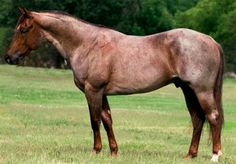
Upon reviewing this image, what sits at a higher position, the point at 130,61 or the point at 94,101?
the point at 130,61

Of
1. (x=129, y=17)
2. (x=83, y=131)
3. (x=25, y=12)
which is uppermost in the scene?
(x=25, y=12)

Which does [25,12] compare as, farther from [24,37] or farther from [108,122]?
[108,122]

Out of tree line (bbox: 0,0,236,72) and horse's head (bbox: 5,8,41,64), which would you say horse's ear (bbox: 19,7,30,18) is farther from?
tree line (bbox: 0,0,236,72)

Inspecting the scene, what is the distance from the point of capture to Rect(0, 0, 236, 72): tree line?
5819 cm

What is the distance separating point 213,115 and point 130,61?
1551mm

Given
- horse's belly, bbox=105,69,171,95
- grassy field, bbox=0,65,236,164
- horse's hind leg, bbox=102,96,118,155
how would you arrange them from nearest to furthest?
grassy field, bbox=0,65,236,164 → horse's belly, bbox=105,69,171,95 → horse's hind leg, bbox=102,96,118,155

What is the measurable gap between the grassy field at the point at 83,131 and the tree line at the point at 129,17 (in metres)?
15.8

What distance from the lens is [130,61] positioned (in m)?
11.5

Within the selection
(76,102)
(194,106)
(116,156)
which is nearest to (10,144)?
(116,156)

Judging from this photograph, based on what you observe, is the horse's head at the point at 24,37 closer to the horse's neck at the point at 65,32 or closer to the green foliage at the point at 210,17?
the horse's neck at the point at 65,32

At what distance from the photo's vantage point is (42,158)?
10.3 metres

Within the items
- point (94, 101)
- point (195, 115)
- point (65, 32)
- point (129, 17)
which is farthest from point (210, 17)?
point (94, 101)

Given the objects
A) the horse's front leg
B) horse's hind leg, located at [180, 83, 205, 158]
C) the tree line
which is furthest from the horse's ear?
the tree line

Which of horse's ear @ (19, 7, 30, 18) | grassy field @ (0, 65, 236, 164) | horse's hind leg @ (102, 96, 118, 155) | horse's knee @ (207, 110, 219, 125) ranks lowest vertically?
Answer: grassy field @ (0, 65, 236, 164)
